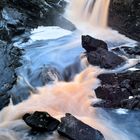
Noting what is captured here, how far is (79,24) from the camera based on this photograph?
44.0 feet

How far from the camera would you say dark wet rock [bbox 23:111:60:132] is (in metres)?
6.75

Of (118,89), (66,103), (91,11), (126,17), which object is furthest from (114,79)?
(91,11)

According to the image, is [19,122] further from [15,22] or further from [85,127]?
[15,22]

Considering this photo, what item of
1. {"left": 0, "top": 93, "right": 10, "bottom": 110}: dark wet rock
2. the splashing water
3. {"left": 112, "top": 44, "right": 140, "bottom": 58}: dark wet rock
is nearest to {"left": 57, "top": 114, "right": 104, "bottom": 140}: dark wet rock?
the splashing water

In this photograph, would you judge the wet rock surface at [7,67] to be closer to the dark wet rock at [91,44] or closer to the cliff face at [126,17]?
the dark wet rock at [91,44]

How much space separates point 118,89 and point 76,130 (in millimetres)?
1947

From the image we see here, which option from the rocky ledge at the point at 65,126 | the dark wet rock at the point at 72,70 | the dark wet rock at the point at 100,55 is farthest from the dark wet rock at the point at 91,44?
the rocky ledge at the point at 65,126

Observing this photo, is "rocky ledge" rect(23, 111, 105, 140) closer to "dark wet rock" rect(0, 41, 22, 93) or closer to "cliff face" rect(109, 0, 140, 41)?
"dark wet rock" rect(0, 41, 22, 93)

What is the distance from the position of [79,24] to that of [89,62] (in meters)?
3.72

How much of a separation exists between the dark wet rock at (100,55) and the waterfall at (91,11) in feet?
10.8

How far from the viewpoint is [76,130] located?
21.7ft

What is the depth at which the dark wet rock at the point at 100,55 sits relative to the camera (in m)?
9.66

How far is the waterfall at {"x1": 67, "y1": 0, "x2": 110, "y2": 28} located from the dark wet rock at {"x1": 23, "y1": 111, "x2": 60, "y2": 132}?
7030mm

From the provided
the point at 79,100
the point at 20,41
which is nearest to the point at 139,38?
the point at 20,41
